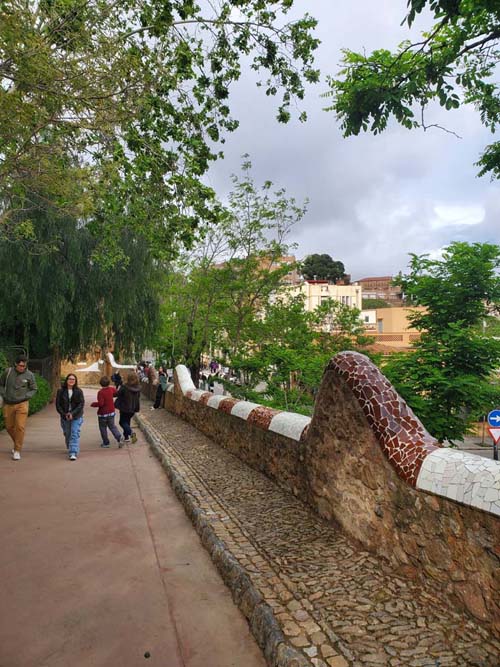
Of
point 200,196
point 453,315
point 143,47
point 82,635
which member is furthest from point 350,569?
point 453,315

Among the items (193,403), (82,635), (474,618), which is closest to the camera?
(474,618)

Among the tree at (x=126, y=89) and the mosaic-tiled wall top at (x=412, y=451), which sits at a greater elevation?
the tree at (x=126, y=89)

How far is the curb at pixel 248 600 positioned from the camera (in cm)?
242

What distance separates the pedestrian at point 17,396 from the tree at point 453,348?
22.3ft

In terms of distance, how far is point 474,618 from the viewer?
2.49 meters

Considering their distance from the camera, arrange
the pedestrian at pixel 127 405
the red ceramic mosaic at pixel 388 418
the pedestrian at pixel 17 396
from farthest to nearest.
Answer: the pedestrian at pixel 127 405 → the pedestrian at pixel 17 396 → the red ceramic mosaic at pixel 388 418

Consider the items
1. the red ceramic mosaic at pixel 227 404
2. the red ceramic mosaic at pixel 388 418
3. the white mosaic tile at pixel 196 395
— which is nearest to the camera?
the red ceramic mosaic at pixel 388 418

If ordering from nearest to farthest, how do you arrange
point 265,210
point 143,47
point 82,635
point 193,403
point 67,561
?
point 82,635
point 67,561
point 143,47
point 193,403
point 265,210

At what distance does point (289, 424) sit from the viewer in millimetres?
5309

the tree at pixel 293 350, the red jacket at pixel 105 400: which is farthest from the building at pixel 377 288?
the red jacket at pixel 105 400

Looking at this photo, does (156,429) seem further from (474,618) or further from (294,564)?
(474,618)

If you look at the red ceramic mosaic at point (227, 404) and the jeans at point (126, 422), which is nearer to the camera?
the red ceramic mosaic at point (227, 404)

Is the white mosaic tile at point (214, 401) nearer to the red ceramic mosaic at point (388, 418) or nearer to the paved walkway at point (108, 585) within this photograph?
the paved walkway at point (108, 585)

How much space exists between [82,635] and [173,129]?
20.1 feet
